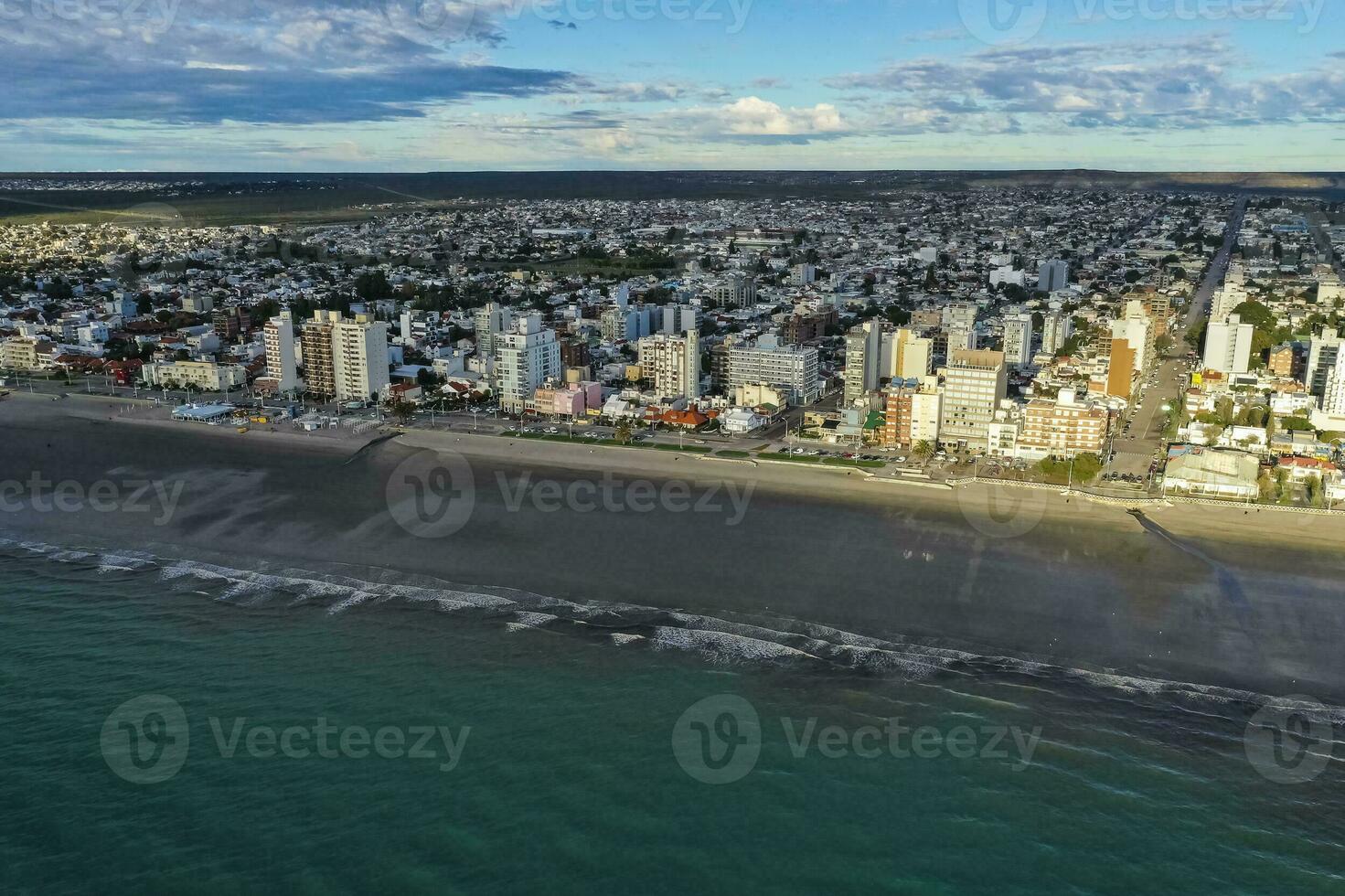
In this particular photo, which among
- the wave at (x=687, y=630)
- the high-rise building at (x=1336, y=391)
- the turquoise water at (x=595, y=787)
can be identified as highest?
the high-rise building at (x=1336, y=391)

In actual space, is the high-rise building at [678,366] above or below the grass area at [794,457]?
above

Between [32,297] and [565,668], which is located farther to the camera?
[32,297]

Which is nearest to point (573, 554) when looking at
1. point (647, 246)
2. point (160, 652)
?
point (160, 652)

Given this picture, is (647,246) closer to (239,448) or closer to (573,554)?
(239,448)

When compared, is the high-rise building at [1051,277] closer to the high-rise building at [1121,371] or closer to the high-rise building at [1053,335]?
the high-rise building at [1053,335]

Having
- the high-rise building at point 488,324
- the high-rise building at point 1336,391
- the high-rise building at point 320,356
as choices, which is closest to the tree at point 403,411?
the high-rise building at point 320,356

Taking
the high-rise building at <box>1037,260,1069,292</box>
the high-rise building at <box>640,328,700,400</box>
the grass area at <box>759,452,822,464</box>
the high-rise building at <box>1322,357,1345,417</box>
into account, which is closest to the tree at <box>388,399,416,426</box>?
the high-rise building at <box>640,328,700,400</box>
